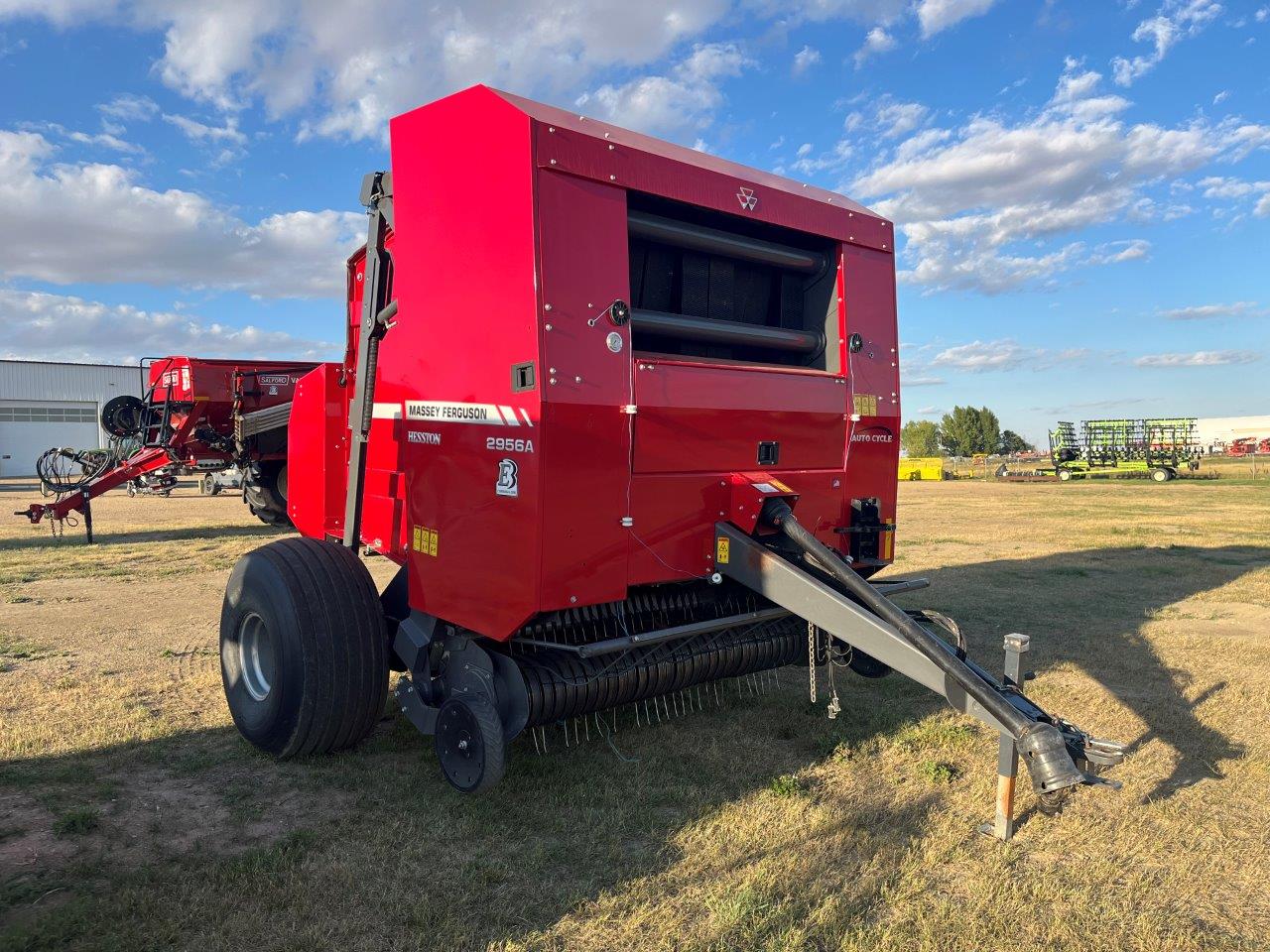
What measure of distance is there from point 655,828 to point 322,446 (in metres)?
2.96

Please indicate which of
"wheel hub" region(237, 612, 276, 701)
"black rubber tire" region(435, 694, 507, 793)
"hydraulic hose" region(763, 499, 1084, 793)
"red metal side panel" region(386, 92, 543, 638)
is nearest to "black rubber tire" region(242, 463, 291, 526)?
"wheel hub" region(237, 612, 276, 701)

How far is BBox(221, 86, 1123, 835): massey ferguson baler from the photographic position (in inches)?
129

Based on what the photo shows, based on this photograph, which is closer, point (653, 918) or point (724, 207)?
point (653, 918)

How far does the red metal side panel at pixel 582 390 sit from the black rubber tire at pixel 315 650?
117 cm

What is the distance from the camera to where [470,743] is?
11.3ft

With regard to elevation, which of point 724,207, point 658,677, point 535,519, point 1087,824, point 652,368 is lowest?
point 1087,824

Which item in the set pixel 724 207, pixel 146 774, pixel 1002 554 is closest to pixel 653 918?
pixel 146 774

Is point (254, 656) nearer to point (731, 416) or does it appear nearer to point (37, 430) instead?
point (731, 416)

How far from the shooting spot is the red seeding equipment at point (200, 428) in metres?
11.5

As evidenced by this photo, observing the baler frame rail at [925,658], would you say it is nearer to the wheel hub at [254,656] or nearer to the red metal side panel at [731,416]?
the red metal side panel at [731,416]

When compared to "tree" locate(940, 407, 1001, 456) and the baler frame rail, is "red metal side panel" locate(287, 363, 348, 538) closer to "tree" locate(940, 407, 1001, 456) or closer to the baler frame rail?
the baler frame rail

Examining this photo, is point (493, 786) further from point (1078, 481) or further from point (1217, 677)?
point (1078, 481)

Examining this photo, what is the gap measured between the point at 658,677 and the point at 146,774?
245 cm

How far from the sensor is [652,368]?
3.52m
